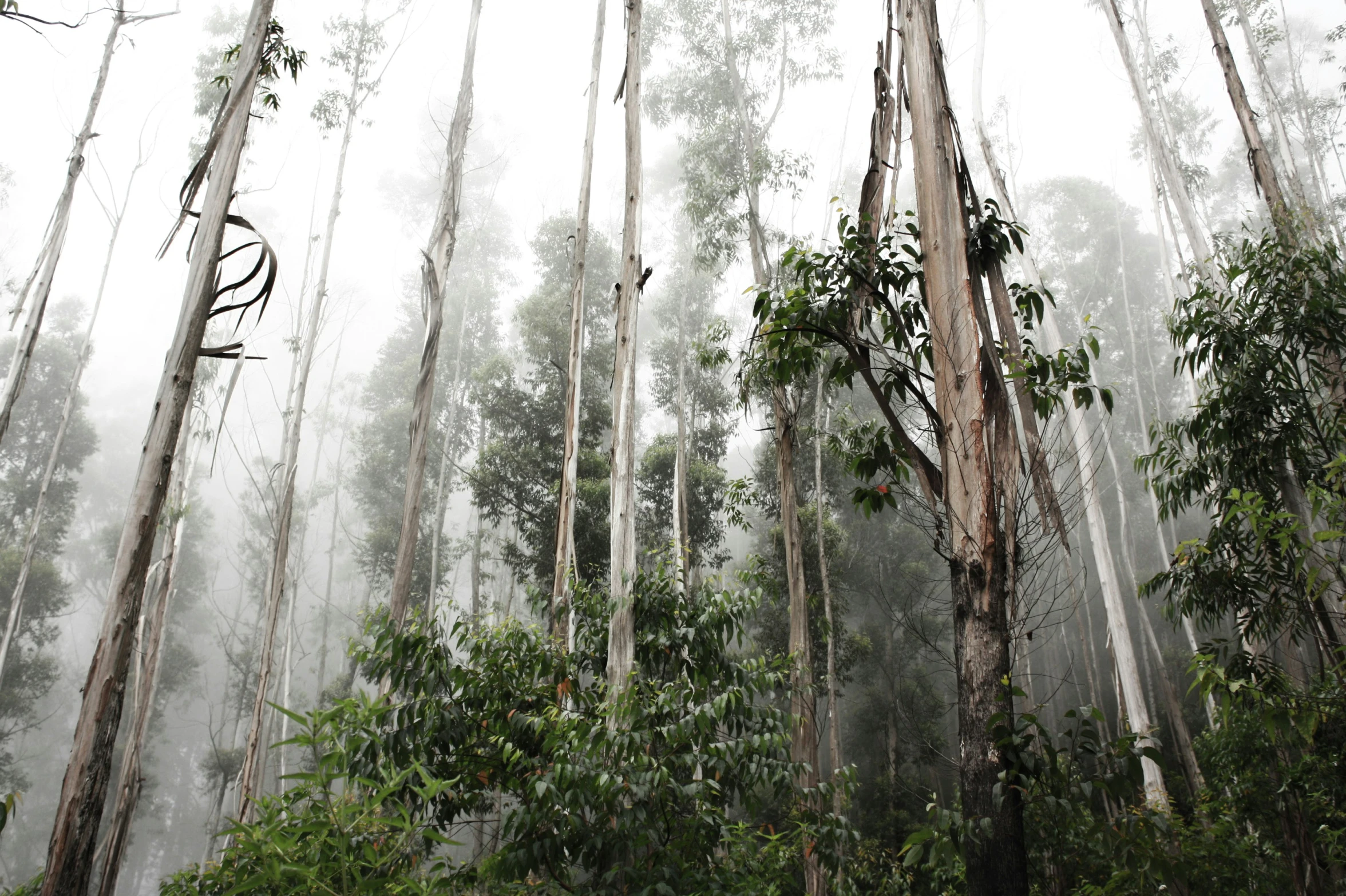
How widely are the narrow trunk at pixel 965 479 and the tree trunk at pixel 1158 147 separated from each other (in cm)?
400

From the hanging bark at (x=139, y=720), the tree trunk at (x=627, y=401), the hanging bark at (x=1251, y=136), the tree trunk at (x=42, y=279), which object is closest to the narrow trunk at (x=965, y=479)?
the tree trunk at (x=627, y=401)

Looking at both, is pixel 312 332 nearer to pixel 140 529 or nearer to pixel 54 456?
pixel 54 456

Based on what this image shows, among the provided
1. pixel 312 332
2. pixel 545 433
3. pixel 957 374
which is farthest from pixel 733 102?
pixel 957 374

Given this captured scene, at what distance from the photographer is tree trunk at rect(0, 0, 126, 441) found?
13.0 feet

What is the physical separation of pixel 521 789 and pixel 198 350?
2008mm

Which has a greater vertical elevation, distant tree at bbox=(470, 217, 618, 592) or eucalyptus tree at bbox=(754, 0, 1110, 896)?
distant tree at bbox=(470, 217, 618, 592)

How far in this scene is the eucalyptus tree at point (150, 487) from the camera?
4.84 ft

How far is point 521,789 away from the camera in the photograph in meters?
2.78

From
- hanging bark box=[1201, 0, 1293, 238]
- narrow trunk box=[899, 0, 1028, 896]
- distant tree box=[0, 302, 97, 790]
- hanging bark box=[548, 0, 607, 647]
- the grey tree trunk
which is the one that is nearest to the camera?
narrow trunk box=[899, 0, 1028, 896]

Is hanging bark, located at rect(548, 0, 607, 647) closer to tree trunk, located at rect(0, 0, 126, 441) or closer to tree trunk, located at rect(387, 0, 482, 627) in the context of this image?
tree trunk, located at rect(387, 0, 482, 627)

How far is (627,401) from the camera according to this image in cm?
416

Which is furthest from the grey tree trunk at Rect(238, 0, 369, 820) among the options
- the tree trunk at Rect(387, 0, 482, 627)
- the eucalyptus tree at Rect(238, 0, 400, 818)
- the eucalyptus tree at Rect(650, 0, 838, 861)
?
the eucalyptus tree at Rect(650, 0, 838, 861)

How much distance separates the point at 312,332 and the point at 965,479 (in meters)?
7.34

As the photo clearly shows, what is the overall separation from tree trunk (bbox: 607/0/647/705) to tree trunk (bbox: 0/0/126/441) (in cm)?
289
